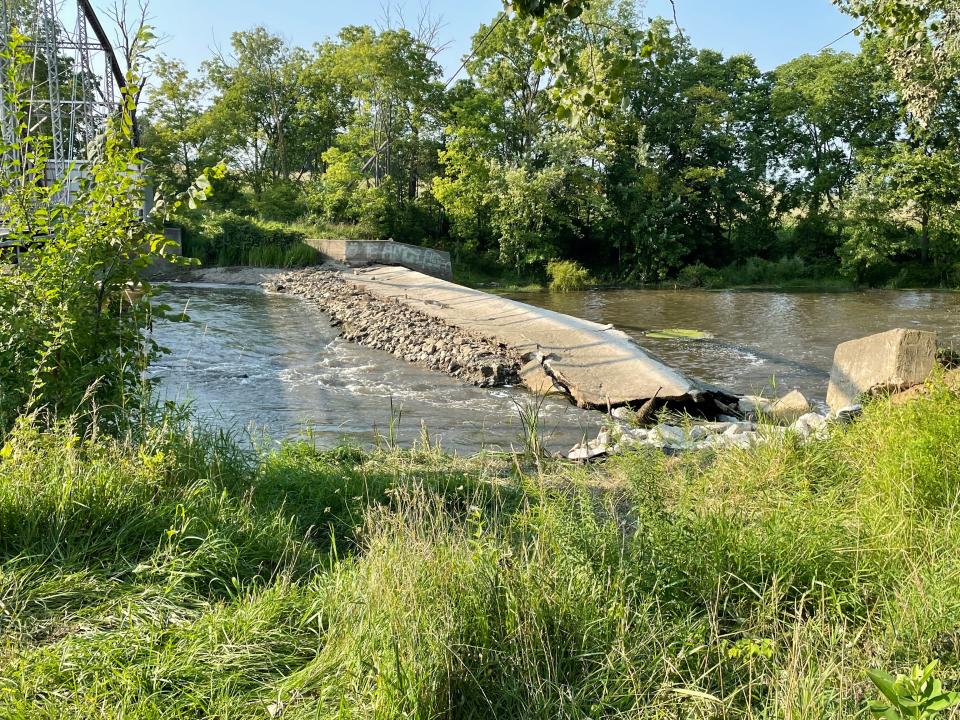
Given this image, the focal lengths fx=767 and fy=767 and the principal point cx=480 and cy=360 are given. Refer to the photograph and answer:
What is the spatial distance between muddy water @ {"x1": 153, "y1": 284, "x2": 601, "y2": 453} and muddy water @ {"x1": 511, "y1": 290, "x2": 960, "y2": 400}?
415 cm

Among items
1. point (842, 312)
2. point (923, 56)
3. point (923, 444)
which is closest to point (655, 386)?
point (923, 56)

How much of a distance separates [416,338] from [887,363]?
869 cm

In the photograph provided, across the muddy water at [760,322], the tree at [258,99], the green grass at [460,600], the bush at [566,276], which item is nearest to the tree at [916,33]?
the green grass at [460,600]

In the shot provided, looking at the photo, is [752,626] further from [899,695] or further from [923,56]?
[923,56]

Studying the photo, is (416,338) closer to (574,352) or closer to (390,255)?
(574,352)

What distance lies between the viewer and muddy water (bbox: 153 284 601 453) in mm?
8680

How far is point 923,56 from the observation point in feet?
25.2

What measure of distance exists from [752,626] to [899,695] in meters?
1.05

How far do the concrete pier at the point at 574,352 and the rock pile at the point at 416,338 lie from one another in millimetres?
318

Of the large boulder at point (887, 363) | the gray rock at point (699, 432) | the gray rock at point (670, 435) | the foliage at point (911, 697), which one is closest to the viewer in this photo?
the foliage at point (911, 697)

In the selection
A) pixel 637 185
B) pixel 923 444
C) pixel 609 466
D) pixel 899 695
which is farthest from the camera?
pixel 637 185

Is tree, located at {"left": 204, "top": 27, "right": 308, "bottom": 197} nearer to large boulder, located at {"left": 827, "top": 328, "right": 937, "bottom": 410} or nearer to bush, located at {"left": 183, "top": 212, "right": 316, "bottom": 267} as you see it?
bush, located at {"left": 183, "top": 212, "right": 316, "bottom": 267}

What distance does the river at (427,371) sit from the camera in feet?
29.9

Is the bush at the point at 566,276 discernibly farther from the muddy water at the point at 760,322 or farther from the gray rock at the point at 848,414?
the gray rock at the point at 848,414
